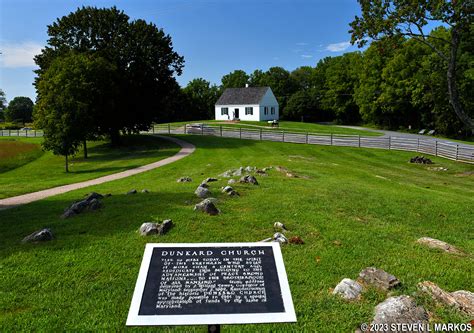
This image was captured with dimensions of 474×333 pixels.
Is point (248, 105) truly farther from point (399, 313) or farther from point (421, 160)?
point (399, 313)

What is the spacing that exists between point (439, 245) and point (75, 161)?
37506 millimetres

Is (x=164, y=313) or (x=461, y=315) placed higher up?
(x=164, y=313)

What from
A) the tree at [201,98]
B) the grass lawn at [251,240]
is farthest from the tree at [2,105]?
the grass lawn at [251,240]

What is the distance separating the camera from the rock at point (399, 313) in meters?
5.78

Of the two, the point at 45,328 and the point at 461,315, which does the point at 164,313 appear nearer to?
the point at 45,328

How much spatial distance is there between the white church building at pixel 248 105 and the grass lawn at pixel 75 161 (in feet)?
115

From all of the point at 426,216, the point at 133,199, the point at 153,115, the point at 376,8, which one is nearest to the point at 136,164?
the point at 153,115

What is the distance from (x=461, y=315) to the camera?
6047mm

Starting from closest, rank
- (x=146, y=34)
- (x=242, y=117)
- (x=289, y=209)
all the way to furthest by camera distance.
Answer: (x=289, y=209)
(x=146, y=34)
(x=242, y=117)

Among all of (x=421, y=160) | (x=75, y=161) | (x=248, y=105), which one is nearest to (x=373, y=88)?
(x=248, y=105)

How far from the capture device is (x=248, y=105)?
8262 centimetres

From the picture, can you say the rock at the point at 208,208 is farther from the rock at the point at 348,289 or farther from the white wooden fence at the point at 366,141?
the white wooden fence at the point at 366,141

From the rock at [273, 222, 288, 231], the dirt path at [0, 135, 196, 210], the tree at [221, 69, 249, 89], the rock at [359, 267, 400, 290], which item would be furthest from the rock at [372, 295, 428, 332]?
the tree at [221, 69, 249, 89]

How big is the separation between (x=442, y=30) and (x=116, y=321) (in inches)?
2756
